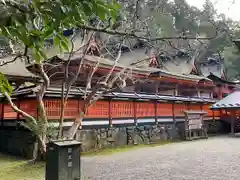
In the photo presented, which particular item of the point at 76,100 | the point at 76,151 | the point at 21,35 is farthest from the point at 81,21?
the point at 76,100

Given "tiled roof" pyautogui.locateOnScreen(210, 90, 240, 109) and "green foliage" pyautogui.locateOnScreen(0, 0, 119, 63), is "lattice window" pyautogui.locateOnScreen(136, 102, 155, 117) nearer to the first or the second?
"tiled roof" pyautogui.locateOnScreen(210, 90, 240, 109)

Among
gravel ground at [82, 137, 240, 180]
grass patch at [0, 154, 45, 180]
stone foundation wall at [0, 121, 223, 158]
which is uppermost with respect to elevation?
stone foundation wall at [0, 121, 223, 158]

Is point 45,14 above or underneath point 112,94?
underneath

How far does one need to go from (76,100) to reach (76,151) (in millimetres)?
5794

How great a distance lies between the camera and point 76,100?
1198 centimetres

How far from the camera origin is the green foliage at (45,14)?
192cm

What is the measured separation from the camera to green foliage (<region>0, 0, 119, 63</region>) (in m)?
1.92

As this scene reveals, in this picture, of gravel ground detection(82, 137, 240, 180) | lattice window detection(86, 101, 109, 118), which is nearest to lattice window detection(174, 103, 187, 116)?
lattice window detection(86, 101, 109, 118)

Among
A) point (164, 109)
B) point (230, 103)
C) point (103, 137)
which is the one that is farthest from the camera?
point (230, 103)

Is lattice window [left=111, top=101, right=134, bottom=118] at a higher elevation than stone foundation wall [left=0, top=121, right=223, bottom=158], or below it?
higher

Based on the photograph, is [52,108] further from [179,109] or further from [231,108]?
[231,108]

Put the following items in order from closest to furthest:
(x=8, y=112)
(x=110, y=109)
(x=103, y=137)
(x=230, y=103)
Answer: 1. (x=103, y=137)
2. (x=8, y=112)
3. (x=110, y=109)
4. (x=230, y=103)

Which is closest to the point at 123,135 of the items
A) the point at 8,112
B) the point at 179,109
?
the point at 179,109

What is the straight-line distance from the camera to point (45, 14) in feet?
6.63
